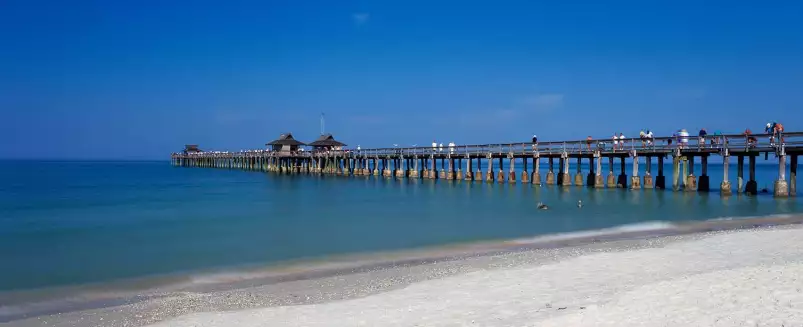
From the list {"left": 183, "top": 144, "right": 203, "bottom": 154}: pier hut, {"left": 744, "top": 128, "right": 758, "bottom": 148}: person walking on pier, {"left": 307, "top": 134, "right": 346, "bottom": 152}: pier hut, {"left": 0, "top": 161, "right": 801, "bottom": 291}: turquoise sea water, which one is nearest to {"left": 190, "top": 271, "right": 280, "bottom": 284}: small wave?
{"left": 0, "top": 161, "right": 801, "bottom": 291}: turquoise sea water

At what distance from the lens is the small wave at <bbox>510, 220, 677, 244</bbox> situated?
14.0 meters

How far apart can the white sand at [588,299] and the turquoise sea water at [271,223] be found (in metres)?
5.05

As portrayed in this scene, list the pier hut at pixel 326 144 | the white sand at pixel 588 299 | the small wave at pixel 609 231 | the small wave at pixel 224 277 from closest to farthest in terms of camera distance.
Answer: the white sand at pixel 588 299, the small wave at pixel 224 277, the small wave at pixel 609 231, the pier hut at pixel 326 144

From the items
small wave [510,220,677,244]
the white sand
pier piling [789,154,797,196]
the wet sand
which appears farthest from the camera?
pier piling [789,154,797,196]

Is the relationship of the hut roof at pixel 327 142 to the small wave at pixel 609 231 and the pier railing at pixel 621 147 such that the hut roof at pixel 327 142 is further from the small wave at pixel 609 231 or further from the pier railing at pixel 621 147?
the small wave at pixel 609 231

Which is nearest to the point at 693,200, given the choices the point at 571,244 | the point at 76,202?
the point at 571,244

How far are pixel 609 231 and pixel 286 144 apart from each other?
48.4m

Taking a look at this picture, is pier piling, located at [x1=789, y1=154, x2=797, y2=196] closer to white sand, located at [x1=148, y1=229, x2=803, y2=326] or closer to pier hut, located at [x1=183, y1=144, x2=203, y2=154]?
white sand, located at [x1=148, y1=229, x2=803, y2=326]

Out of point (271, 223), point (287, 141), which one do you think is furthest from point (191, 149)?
point (271, 223)

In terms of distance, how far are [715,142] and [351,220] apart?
14.9 metres

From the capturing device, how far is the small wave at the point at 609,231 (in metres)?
14.0

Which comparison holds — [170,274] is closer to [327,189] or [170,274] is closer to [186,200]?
[186,200]

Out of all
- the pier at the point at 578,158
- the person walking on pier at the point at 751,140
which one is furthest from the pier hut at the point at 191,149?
the person walking on pier at the point at 751,140

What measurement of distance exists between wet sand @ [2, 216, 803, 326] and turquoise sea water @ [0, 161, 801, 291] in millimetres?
2798
